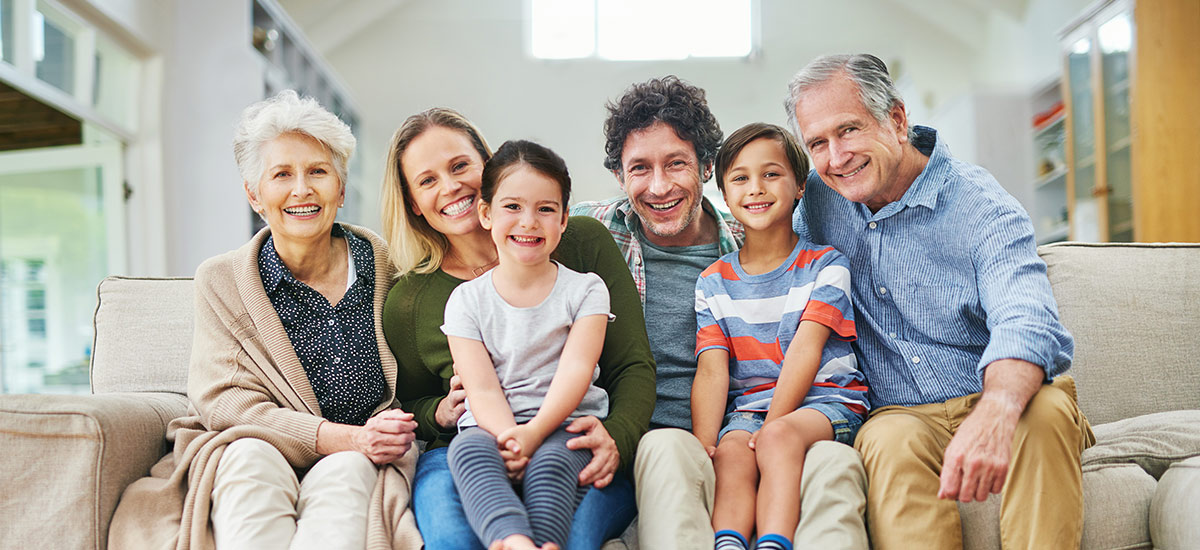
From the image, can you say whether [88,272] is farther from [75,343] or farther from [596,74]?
[596,74]

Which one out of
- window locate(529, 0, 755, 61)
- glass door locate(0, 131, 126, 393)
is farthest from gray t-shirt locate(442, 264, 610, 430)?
window locate(529, 0, 755, 61)

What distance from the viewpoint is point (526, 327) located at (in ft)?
5.30

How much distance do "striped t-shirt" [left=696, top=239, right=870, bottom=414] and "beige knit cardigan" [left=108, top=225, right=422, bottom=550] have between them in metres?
0.65

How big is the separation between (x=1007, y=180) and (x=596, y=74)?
3663mm

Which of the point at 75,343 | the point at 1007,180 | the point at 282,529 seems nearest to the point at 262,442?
the point at 282,529

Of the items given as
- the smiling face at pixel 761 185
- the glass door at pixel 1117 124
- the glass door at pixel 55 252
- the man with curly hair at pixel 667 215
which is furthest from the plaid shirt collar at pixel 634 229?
the glass door at pixel 1117 124

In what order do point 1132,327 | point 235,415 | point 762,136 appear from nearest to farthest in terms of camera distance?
point 235,415 → point 762,136 → point 1132,327

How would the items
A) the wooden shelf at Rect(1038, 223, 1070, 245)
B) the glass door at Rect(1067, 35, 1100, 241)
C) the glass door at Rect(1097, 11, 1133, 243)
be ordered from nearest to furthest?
the glass door at Rect(1097, 11, 1133, 243), the glass door at Rect(1067, 35, 1100, 241), the wooden shelf at Rect(1038, 223, 1070, 245)

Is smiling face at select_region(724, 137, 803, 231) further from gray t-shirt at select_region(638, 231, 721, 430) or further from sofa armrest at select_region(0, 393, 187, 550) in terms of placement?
sofa armrest at select_region(0, 393, 187, 550)

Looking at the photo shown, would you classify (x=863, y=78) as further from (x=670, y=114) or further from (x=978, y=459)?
(x=978, y=459)

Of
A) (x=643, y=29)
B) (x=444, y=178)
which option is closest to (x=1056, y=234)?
(x=643, y=29)

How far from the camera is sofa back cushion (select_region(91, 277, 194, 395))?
1971 millimetres

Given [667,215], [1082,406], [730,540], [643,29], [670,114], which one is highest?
[643,29]

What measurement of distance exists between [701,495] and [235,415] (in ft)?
2.75
